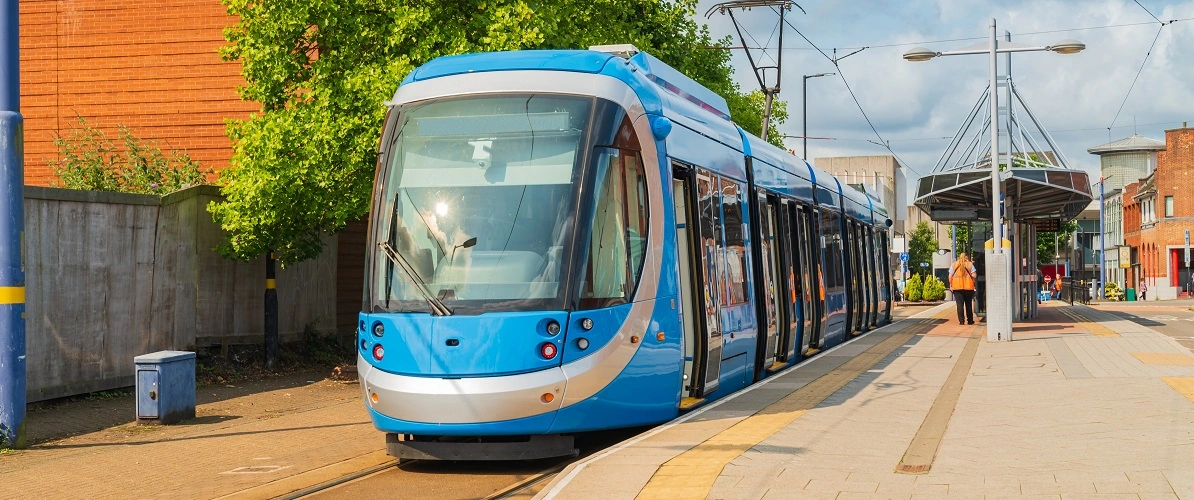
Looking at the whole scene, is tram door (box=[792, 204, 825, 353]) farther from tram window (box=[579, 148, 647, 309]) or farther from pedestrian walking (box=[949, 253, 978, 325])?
pedestrian walking (box=[949, 253, 978, 325])

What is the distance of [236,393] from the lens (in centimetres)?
1608

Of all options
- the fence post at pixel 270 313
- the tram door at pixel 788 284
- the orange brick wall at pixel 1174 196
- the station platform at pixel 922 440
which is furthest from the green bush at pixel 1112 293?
the fence post at pixel 270 313

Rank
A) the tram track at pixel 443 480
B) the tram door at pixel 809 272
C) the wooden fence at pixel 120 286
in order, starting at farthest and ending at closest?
the tram door at pixel 809 272, the wooden fence at pixel 120 286, the tram track at pixel 443 480

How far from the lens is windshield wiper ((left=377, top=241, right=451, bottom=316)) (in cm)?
952

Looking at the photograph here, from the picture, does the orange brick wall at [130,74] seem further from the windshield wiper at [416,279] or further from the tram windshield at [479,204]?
the windshield wiper at [416,279]

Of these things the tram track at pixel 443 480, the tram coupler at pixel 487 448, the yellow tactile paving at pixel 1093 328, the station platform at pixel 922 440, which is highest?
the yellow tactile paving at pixel 1093 328

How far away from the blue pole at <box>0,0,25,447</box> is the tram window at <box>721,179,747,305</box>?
259 inches

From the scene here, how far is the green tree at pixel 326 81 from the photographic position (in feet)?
53.2

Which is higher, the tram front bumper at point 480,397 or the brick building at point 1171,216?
the brick building at point 1171,216

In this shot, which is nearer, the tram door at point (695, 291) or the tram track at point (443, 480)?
the tram track at point (443, 480)

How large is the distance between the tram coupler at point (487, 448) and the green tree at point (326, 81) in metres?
7.13

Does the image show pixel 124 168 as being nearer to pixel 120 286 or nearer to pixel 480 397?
pixel 120 286

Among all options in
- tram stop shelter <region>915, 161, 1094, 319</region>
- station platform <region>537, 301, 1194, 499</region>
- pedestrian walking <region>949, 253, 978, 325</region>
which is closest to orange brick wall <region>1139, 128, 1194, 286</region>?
tram stop shelter <region>915, 161, 1094, 319</region>

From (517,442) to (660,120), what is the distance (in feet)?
10.2
